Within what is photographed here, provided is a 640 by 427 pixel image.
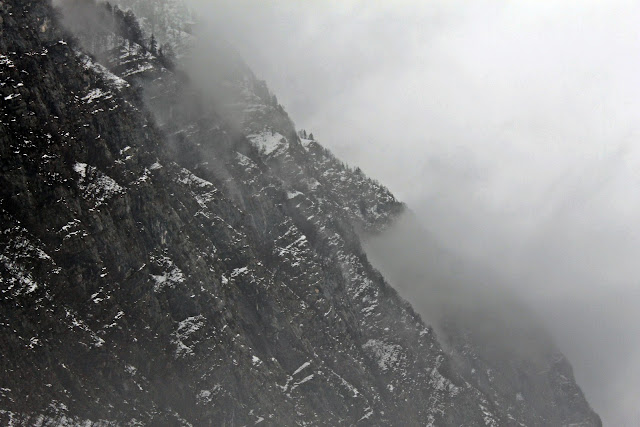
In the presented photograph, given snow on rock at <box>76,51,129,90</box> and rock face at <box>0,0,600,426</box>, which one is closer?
rock face at <box>0,0,600,426</box>

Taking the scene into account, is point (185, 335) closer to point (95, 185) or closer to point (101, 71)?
point (95, 185)

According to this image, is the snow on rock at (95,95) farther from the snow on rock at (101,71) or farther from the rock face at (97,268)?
the snow on rock at (101,71)

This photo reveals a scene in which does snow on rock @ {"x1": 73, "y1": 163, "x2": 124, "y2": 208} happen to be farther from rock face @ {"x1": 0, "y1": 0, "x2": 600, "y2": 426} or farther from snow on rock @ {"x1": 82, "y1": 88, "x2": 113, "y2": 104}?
snow on rock @ {"x1": 82, "y1": 88, "x2": 113, "y2": 104}

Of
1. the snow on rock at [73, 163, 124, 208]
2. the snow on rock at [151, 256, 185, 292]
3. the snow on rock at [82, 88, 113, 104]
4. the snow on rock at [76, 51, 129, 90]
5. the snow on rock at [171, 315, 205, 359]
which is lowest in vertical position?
the snow on rock at [171, 315, 205, 359]

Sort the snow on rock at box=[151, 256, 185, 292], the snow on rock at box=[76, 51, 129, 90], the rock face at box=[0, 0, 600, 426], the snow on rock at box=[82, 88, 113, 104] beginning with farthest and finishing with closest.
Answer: the snow on rock at box=[76, 51, 129, 90], the snow on rock at box=[151, 256, 185, 292], the snow on rock at box=[82, 88, 113, 104], the rock face at box=[0, 0, 600, 426]

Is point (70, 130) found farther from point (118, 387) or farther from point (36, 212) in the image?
point (118, 387)

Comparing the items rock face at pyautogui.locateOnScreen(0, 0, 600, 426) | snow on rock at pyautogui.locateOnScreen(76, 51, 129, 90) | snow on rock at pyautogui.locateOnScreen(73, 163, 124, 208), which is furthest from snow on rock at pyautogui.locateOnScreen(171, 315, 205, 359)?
snow on rock at pyautogui.locateOnScreen(76, 51, 129, 90)

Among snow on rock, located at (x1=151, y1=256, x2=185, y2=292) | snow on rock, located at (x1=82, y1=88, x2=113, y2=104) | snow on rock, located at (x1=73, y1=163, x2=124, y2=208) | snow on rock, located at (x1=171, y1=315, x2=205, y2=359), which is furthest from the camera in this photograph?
snow on rock, located at (x1=171, y1=315, x2=205, y2=359)

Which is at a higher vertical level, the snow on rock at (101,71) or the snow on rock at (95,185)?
the snow on rock at (101,71)

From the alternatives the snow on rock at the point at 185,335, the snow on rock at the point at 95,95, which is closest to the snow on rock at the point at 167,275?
the snow on rock at the point at 185,335

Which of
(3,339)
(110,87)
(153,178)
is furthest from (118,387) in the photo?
(110,87)

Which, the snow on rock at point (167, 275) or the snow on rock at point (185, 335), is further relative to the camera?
the snow on rock at point (185, 335)

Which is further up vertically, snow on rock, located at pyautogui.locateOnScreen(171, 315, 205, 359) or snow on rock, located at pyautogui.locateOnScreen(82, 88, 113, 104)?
snow on rock, located at pyautogui.locateOnScreen(82, 88, 113, 104)
